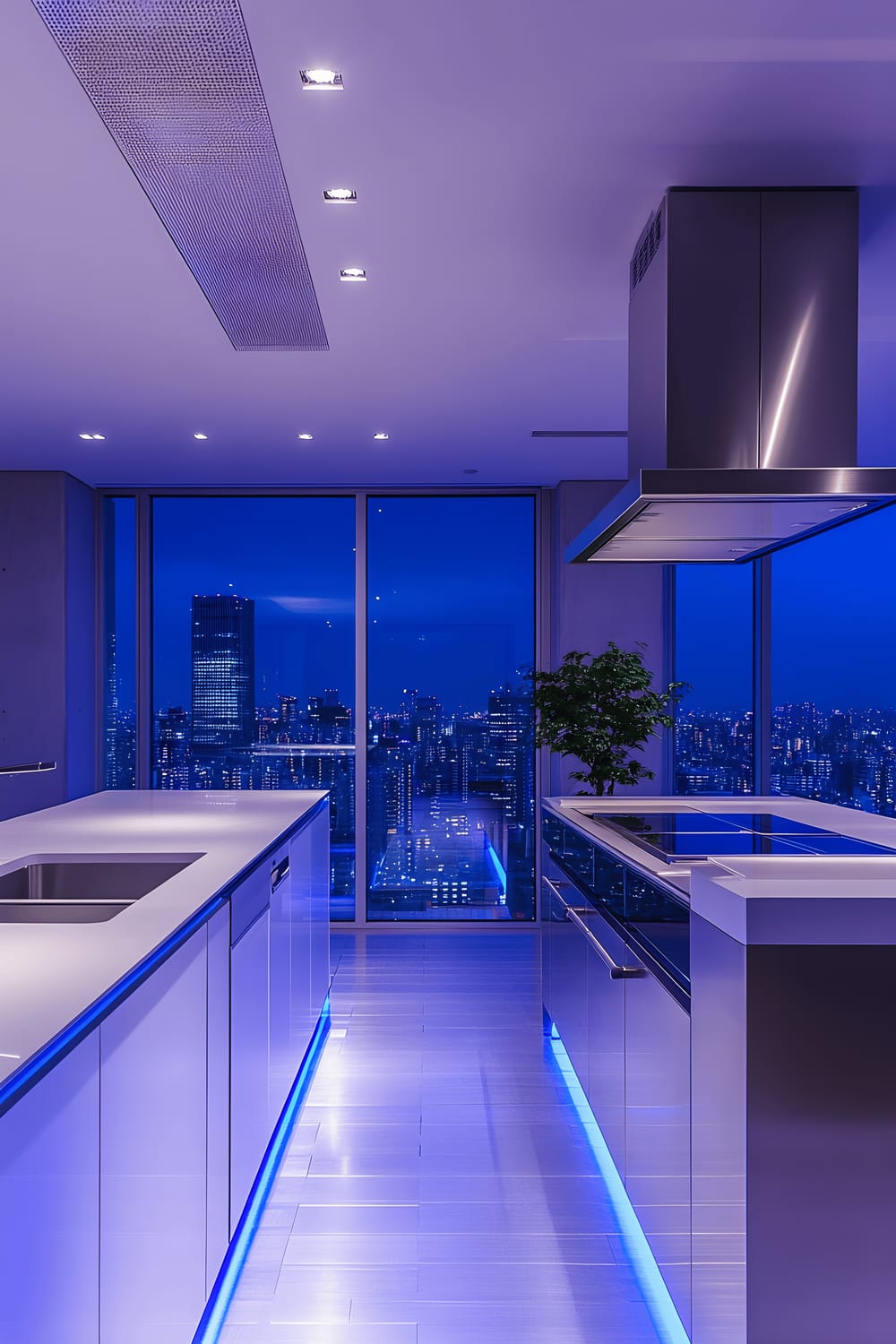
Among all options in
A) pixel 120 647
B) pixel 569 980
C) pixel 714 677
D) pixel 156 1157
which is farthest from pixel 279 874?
pixel 714 677

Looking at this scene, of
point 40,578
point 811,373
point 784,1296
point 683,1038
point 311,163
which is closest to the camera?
point 784,1296

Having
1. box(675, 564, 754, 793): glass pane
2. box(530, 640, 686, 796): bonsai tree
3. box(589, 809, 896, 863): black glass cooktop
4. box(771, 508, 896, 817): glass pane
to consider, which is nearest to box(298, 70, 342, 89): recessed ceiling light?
box(589, 809, 896, 863): black glass cooktop

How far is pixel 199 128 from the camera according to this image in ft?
6.95

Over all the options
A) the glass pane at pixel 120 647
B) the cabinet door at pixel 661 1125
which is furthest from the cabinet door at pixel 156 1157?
the glass pane at pixel 120 647

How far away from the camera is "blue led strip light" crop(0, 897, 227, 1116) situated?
0.96 metres

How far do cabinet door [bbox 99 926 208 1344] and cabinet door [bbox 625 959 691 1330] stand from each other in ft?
2.97

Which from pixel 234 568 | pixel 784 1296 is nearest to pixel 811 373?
pixel 784 1296

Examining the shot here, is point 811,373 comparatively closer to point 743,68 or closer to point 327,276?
point 743,68

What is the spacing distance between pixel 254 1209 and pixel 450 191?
2.71 metres

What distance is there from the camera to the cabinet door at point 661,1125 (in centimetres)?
178

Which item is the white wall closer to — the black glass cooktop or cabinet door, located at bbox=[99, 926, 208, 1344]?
the black glass cooktop

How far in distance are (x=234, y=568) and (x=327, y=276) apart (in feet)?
11.2

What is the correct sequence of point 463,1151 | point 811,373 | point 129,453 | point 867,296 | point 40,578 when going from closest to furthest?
1. point 811,373
2. point 463,1151
3. point 867,296
4. point 129,453
5. point 40,578

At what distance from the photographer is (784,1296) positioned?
1.45 meters
